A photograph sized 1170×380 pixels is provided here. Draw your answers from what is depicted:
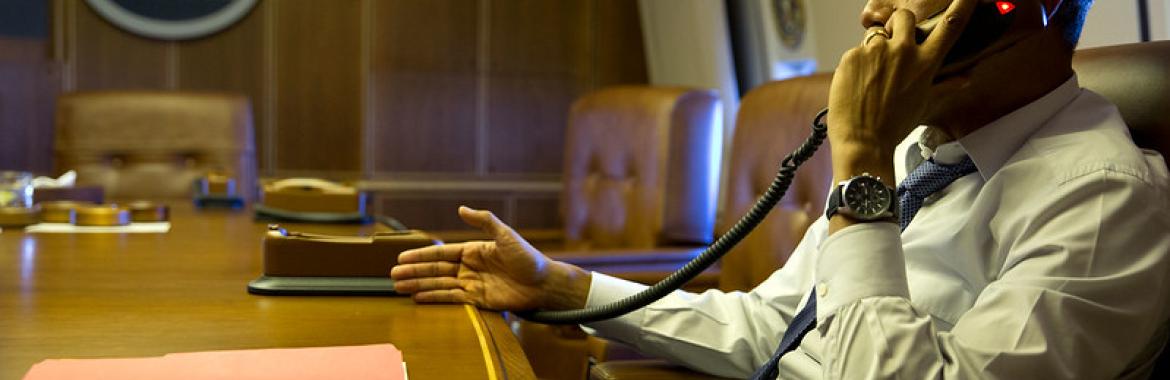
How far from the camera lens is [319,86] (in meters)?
5.47

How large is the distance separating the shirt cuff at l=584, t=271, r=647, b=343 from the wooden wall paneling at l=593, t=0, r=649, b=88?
4.18 metres

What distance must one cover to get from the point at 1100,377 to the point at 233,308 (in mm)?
898

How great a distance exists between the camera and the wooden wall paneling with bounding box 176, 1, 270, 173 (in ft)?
17.4

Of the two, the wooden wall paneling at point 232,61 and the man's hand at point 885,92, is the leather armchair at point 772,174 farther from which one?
the wooden wall paneling at point 232,61

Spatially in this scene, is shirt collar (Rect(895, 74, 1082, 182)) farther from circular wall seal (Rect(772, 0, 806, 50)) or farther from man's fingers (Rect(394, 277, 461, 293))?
circular wall seal (Rect(772, 0, 806, 50))

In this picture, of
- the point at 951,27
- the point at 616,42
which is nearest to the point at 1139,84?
the point at 951,27

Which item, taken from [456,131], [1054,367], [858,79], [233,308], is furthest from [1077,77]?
[456,131]

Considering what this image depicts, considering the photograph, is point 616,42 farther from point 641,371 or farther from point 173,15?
point 641,371

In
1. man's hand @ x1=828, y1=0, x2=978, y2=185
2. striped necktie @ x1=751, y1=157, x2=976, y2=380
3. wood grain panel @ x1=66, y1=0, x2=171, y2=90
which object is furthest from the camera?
wood grain panel @ x1=66, y1=0, x2=171, y2=90

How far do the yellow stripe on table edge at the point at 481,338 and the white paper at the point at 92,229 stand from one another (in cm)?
114

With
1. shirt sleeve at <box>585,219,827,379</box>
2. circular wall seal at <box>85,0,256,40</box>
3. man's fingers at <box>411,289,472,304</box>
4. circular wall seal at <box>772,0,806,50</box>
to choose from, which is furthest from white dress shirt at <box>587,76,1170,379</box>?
circular wall seal at <box>85,0,256,40</box>

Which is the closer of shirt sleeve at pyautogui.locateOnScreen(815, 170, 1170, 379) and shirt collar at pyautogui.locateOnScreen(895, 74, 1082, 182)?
shirt sleeve at pyautogui.locateOnScreen(815, 170, 1170, 379)

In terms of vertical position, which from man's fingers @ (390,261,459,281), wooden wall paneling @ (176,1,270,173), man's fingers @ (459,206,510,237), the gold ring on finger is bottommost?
man's fingers @ (390,261,459,281)

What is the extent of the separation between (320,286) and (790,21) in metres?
2.72
